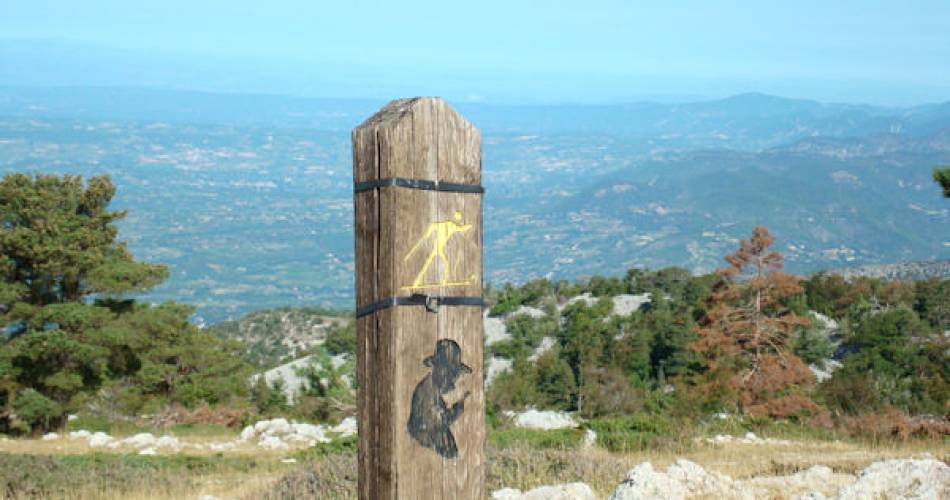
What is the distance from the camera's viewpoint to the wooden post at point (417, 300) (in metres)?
2.79

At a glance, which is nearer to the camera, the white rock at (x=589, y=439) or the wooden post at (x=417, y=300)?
the wooden post at (x=417, y=300)

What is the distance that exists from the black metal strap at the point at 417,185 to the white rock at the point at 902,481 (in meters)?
3.32

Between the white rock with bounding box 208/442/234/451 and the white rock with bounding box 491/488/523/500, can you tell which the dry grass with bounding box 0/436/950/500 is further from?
the white rock with bounding box 208/442/234/451

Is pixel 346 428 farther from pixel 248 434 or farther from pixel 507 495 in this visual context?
pixel 507 495

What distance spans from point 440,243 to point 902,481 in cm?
356

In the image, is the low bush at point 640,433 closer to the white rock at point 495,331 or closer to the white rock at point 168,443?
the white rock at point 168,443

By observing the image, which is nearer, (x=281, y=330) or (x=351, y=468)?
(x=351, y=468)

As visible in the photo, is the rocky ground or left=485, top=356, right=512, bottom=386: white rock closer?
the rocky ground

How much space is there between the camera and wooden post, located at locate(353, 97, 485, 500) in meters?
2.79

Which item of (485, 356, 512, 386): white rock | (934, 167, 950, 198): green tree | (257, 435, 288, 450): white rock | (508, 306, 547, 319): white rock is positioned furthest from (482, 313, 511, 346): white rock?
(934, 167, 950, 198): green tree

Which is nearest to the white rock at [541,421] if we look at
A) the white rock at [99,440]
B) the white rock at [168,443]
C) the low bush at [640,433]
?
the low bush at [640,433]

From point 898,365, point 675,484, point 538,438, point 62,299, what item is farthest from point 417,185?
point 898,365

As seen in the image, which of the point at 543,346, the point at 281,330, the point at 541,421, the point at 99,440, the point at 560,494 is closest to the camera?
the point at 560,494

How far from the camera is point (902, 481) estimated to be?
5.09 meters
